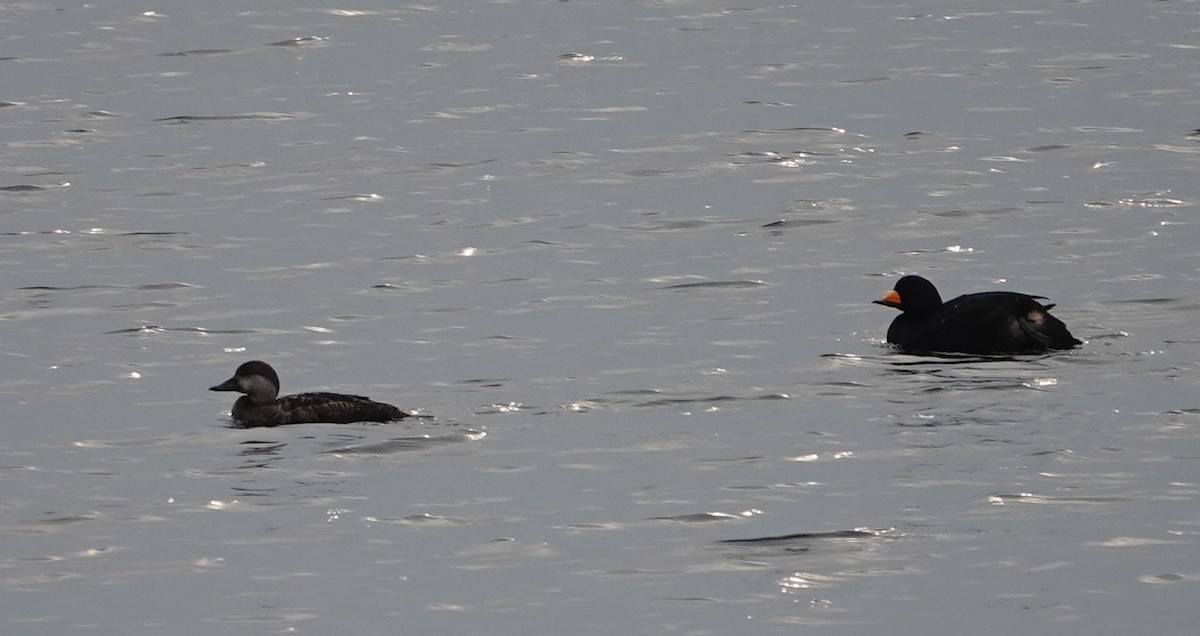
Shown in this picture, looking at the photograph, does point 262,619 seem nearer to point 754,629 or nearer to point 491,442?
point 754,629

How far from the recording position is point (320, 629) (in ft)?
35.7

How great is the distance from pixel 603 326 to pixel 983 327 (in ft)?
9.90

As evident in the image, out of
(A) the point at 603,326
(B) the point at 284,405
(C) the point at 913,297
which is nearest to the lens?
(B) the point at 284,405

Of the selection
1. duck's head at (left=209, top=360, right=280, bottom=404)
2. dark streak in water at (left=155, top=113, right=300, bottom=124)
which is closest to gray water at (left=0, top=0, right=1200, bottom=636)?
dark streak in water at (left=155, top=113, right=300, bottom=124)

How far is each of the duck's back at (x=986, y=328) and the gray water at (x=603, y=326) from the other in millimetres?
269

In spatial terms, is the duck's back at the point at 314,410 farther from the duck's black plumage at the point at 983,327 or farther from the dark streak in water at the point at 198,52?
the dark streak in water at the point at 198,52

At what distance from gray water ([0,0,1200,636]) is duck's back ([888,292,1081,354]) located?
0.27m

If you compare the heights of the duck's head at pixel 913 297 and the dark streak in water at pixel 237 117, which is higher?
the dark streak in water at pixel 237 117

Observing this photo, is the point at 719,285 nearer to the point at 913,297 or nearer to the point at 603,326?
the point at 603,326

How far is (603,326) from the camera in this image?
1819cm

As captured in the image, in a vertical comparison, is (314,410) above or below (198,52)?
below

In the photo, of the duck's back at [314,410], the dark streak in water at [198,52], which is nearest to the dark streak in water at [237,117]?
the dark streak in water at [198,52]

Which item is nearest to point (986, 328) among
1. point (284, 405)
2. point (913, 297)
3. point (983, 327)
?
point (983, 327)

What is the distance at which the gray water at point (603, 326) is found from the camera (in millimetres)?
11633
